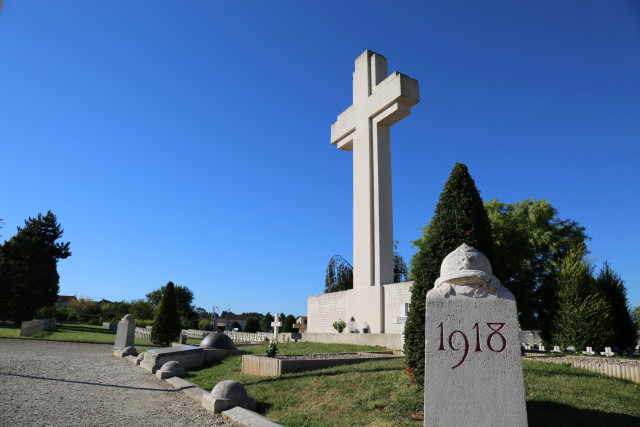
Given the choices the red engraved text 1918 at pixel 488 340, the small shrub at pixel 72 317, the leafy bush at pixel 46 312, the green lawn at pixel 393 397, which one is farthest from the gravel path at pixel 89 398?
the small shrub at pixel 72 317

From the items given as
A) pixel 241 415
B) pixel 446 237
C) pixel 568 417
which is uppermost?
pixel 446 237

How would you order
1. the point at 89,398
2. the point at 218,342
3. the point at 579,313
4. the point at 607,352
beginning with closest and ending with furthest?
the point at 89,398 < the point at 607,352 < the point at 579,313 < the point at 218,342

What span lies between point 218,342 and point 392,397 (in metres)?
9.08

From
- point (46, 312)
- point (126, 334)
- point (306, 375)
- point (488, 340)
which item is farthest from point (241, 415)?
point (46, 312)

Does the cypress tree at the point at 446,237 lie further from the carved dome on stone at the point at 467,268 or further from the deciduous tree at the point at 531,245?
the deciduous tree at the point at 531,245

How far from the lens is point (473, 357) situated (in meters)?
3.91

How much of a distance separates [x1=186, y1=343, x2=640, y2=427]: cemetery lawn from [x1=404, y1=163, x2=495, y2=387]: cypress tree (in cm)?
73

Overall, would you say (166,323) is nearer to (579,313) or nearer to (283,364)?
(283,364)

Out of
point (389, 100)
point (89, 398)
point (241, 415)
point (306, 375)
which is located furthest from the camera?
point (389, 100)

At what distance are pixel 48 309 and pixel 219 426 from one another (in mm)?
42937

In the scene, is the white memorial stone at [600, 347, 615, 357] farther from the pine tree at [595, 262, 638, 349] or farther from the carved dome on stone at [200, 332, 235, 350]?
the carved dome on stone at [200, 332, 235, 350]

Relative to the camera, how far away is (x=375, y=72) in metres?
18.7

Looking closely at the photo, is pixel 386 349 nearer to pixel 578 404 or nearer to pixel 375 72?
pixel 578 404

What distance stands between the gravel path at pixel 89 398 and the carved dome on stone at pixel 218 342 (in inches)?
86.8
